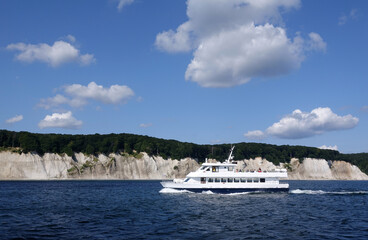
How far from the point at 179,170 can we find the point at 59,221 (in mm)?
121494

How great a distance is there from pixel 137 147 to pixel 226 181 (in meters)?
96.0

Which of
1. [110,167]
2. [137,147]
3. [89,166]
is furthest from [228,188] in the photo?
[137,147]

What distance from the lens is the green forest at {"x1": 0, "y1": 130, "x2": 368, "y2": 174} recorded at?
130 meters

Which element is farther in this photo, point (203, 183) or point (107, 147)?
point (107, 147)

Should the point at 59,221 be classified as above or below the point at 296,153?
below

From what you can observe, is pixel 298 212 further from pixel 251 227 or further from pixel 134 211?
pixel 134 211

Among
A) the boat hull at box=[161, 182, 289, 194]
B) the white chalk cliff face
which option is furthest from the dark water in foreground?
the white chalk cliff face

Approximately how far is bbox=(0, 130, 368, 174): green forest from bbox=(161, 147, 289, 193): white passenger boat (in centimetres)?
8142

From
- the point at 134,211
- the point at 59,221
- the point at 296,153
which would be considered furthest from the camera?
the point at 296,153

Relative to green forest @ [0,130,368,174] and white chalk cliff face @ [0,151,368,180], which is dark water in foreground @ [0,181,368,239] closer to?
white chalk cliff face @ [0,151,368,180]

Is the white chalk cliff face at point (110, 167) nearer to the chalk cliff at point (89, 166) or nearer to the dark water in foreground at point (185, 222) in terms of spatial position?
the chalk cliff at point (89, 166)

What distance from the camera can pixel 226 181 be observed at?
5972 centimetres

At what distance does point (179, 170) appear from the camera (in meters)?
152

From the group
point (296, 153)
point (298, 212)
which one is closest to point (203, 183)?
point (298, 212)
